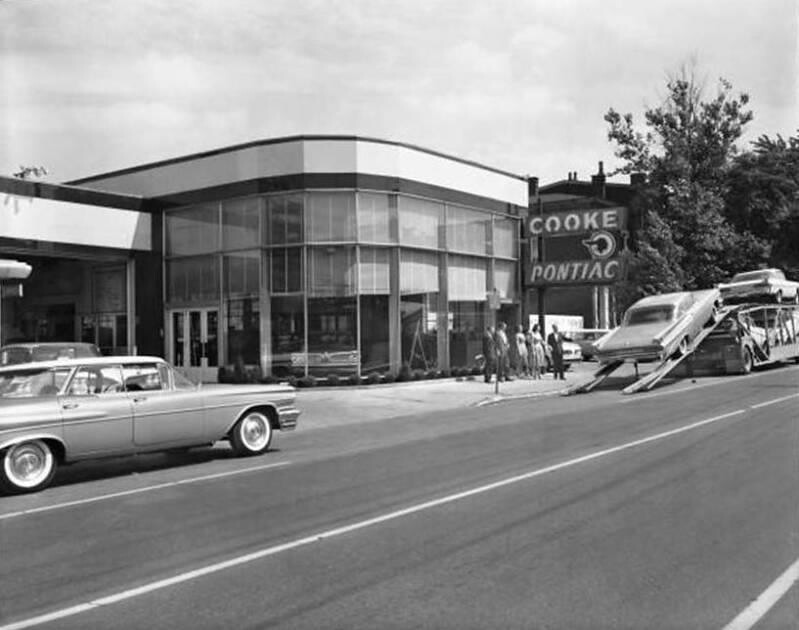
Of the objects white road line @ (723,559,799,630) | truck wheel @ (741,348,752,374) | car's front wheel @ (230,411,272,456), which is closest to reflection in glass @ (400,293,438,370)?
truck wheel @ (741,348,752,374)

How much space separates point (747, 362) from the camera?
2423 centimetres

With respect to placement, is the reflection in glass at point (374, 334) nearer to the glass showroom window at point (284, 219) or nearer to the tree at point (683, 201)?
the glass showroom window at point (284, 219)

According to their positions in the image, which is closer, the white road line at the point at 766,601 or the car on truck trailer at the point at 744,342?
the white road line at the point at 766,601

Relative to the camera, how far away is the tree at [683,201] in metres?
34.1

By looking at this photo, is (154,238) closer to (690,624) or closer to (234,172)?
(234,172)

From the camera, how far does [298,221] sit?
74.5ft

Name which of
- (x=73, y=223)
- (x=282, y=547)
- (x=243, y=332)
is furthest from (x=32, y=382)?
(x=73, y=223)

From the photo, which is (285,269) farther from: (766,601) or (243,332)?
(766,601)

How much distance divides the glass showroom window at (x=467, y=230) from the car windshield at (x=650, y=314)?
5159 millimetres

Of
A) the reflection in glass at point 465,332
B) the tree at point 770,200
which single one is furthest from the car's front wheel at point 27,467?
the tree at point 770,200

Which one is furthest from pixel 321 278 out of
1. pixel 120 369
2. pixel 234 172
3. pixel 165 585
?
pixel 165 585

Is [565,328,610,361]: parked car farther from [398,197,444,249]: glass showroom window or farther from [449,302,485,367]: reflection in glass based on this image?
[398,197,444,249]: glass showroom window

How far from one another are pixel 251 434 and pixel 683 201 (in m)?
28.3

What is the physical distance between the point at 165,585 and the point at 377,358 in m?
17.7
